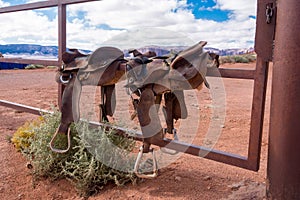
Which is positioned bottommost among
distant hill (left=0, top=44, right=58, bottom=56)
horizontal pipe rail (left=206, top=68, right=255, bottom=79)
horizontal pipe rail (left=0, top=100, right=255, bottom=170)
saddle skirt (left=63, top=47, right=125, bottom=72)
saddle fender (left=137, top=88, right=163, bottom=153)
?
horizontal pipe rail (left=0, top=100, right=255, bottom=170)

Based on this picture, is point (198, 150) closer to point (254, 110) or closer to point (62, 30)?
point (254, 110)

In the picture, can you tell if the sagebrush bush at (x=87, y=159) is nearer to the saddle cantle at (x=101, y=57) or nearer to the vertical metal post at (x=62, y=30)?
the saddle cantle at (x=101, y=57)

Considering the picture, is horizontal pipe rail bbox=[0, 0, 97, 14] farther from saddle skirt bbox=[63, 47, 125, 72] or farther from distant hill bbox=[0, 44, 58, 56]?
saddle skirt bbox=[63, 47, 125, 72]

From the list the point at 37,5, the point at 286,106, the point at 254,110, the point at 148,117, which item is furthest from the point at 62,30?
the point at 286,106

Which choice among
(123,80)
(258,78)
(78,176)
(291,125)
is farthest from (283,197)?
(78,176)

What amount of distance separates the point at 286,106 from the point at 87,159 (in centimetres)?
132

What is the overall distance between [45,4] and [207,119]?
2555mm

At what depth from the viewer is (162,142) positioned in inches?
70.7

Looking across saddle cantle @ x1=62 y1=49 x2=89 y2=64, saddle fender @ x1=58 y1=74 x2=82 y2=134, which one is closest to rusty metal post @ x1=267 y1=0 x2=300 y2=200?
saddle fender @ x1=58 y1=74 x2=82 y2=134

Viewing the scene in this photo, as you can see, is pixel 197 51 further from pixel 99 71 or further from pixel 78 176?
pixel 78 176

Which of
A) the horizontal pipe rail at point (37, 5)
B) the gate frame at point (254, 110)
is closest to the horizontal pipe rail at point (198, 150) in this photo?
the gate frame at point (254, 110)

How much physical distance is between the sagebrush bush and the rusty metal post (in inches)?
38.3

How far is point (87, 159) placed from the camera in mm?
2000

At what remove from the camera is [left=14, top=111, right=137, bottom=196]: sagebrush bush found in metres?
1.93
